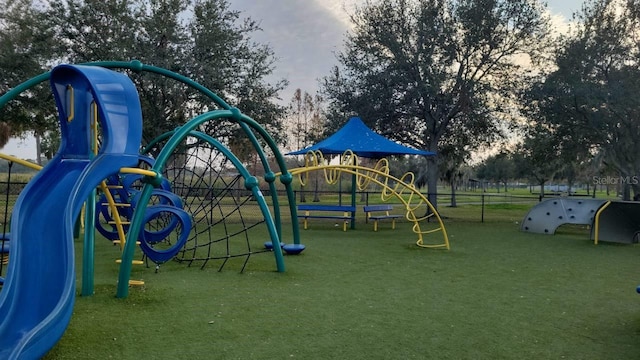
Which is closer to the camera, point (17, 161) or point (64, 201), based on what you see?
point (64, 201)

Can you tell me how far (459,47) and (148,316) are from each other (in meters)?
14.8

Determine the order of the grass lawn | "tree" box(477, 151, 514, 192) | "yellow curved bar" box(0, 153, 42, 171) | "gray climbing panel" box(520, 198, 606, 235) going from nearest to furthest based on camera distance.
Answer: the grass lawn
"yellow curved bar" box(0, 153, 42, 171)
"gray climbing panel" box(520, 198, 606, 235)
"tree" box(477, 151, 514, 192)

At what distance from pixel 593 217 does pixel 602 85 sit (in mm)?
5184

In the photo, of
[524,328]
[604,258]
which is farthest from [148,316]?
[604,258]

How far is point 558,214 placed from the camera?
1332cm

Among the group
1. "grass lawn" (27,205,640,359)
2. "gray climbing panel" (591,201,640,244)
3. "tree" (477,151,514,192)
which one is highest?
"tree" (477,151,514,192)

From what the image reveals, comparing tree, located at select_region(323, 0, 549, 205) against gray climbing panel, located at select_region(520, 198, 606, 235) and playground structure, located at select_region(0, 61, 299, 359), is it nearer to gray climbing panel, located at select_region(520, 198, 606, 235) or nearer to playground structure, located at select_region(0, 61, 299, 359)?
gray climbing panel, located at select_region(520, 198, 606, 235)

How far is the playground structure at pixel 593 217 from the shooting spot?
11.7 m

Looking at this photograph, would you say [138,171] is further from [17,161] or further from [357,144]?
[357,144]

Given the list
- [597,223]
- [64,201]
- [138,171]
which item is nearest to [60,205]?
[64,201]

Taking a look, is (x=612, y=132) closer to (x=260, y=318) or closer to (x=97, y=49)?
(x=260, y=318)

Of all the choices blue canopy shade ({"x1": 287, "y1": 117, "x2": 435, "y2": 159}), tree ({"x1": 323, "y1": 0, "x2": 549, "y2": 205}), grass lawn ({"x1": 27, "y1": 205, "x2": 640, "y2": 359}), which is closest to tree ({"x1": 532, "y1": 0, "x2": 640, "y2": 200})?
tree ({"x1": 323, "y1": 0, "x2": 549, "y2": 205})

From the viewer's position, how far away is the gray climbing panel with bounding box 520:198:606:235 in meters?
12.8

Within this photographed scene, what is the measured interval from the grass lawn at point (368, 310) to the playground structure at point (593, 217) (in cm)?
302
